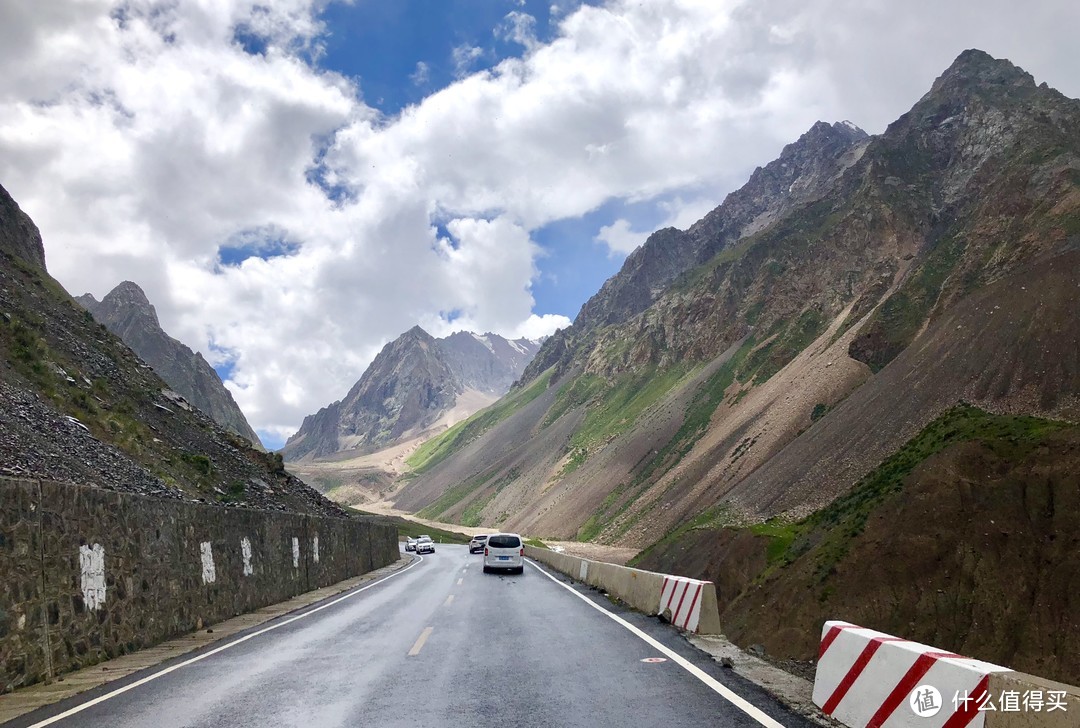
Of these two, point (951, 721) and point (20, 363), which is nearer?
point (951, 721)

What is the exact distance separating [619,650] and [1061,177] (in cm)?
5484

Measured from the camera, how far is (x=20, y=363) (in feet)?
84.3

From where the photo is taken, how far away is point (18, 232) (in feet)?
147

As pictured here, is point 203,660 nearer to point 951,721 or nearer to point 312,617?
point 312,617

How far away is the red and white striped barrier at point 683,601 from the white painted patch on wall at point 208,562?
30.8ft

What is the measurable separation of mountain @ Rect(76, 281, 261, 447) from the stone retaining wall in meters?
125

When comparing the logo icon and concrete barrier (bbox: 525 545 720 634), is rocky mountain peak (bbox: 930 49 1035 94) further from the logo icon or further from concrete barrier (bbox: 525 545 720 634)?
the logo icon

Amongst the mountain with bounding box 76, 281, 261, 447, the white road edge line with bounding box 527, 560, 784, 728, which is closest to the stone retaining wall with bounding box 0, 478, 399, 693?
the white road edge line with bounding box 527, 560, 784, 728

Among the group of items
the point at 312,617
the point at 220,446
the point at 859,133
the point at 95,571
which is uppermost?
the point at 859,133

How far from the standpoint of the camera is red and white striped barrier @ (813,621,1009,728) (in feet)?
16.6

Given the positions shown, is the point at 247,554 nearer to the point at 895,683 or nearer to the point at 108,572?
the point at 108,572

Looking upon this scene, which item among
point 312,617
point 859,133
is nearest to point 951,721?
point 312,617

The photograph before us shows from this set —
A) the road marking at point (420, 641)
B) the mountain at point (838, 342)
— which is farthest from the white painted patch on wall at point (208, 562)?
the mountain at point (838, 342)

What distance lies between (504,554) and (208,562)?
655 inches
